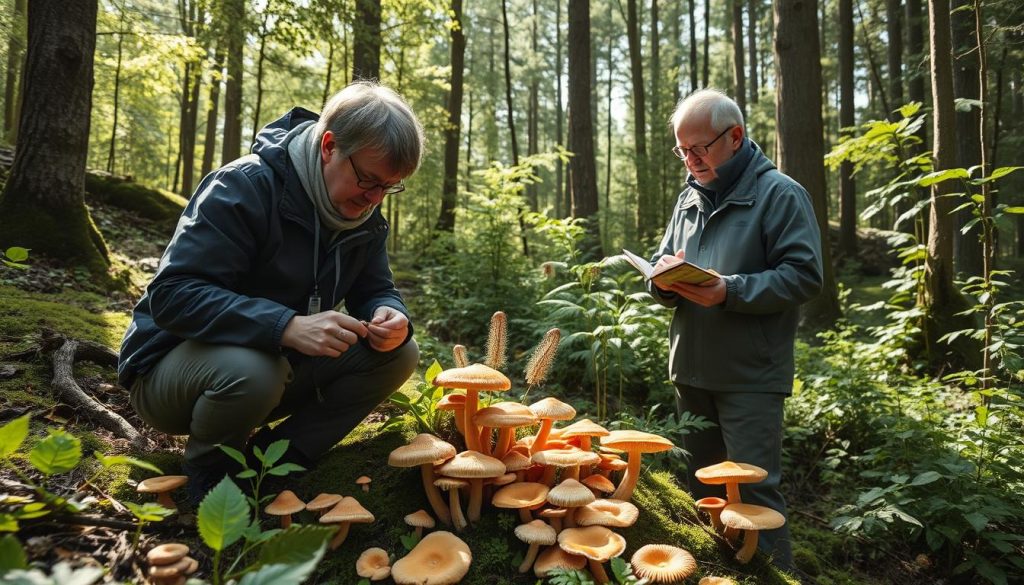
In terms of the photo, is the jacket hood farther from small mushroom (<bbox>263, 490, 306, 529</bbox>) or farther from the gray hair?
the gray hair

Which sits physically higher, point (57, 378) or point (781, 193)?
point (781, 193)

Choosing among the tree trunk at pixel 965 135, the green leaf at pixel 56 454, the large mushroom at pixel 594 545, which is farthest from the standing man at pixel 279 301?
the tree trunk at pixel 965 135

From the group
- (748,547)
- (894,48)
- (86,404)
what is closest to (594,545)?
(748,547)

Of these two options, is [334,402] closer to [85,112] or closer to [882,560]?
[882,560]

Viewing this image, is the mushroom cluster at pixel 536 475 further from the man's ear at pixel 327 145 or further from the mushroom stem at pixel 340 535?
the man's ear at pixel 327 145

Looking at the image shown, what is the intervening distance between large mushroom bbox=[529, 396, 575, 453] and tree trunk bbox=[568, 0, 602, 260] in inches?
326

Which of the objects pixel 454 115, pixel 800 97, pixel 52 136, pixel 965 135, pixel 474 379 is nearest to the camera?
pixel 474 379

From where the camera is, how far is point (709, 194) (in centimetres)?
336

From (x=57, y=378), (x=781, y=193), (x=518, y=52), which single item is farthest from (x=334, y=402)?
(x=518, y=52)

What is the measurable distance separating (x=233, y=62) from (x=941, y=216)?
11226 mm

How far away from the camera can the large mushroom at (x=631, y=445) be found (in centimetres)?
237

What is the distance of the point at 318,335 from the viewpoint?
226 centimetres

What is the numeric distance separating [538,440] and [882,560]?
9.13ft

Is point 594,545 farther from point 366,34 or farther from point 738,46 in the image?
point 738,46
